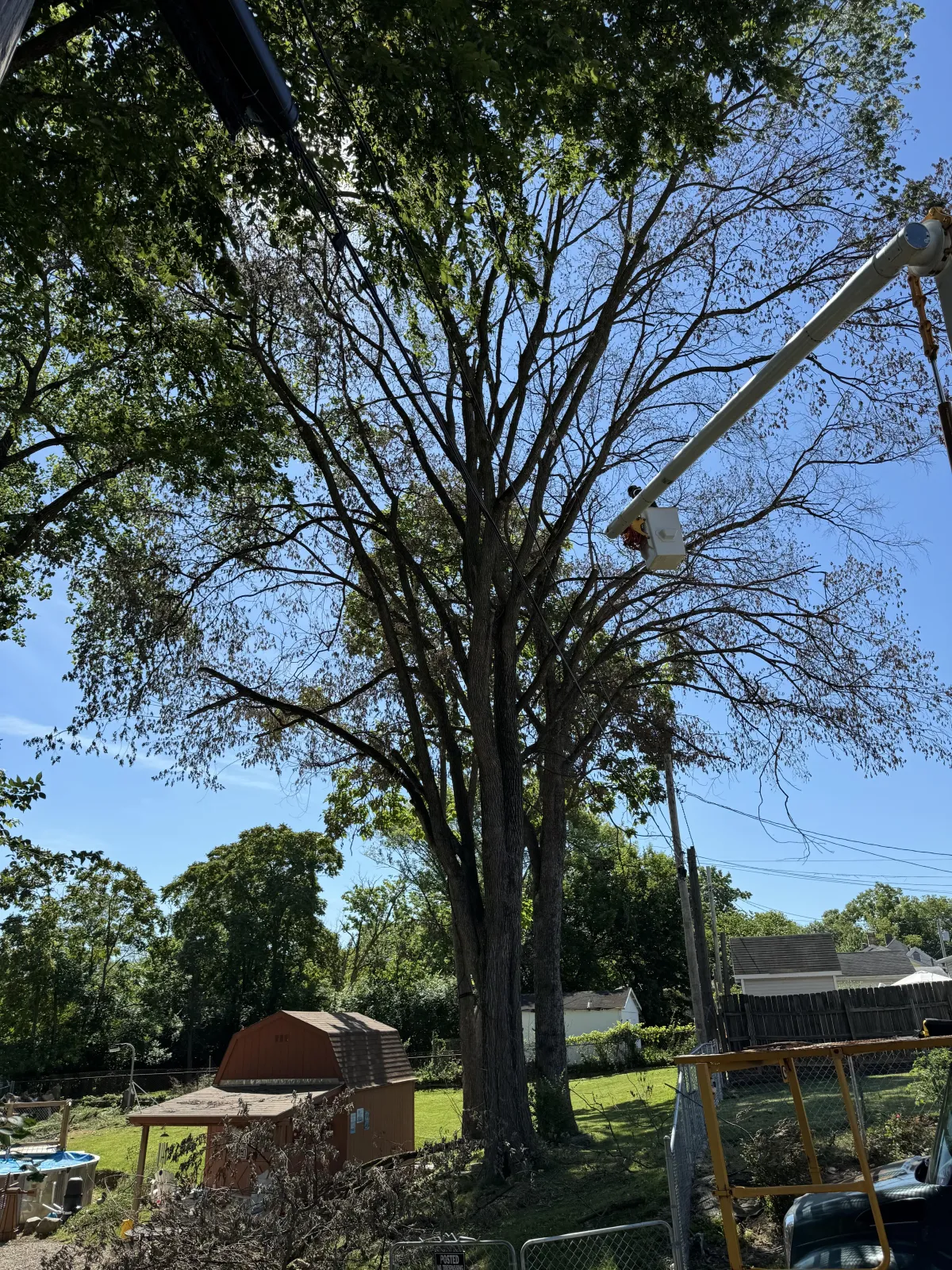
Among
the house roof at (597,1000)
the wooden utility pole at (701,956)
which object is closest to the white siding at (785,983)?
the house roof at (597,1000)

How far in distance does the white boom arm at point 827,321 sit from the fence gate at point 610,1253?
21.0 feet

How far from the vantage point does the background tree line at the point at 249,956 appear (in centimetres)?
4872

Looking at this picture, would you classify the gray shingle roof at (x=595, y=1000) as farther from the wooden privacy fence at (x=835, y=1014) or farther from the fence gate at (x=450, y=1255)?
the fence gate at (x=450, y=1255)

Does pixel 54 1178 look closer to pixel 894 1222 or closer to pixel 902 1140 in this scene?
pixel 902 1140

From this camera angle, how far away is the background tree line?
4872 cm

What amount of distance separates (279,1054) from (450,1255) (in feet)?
57.7

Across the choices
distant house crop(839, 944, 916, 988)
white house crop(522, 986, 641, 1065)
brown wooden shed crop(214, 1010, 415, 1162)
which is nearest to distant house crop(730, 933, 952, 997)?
white house crop(522, 986, 641, 1065)

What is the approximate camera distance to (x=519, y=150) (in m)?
9.29

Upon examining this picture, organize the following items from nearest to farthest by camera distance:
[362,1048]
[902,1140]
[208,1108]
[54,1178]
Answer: [902,1140], [208,1108], [54,1178], [362,1048]

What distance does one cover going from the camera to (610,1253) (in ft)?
29.7

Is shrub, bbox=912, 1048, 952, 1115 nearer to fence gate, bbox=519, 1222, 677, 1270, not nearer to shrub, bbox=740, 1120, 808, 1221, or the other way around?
shrub, bbox=740, 1120, 808, 1221

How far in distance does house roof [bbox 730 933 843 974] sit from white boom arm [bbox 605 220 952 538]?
4289 cm

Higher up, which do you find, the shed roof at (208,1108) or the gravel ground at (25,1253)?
the shed roof at (208,1108)

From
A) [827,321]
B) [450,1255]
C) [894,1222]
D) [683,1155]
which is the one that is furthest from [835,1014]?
[827,321]
